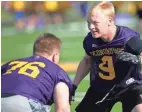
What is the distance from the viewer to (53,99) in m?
5.29

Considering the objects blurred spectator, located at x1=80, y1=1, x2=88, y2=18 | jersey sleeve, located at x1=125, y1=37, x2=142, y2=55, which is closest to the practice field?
blurred spectator, located at x1=80, y1=1, x2=88, y2=18

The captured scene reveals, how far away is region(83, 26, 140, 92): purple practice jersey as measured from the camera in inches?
235

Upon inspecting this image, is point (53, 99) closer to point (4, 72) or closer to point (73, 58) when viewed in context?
point (4, 72)

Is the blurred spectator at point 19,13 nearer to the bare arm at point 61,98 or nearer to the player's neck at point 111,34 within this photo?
the player's neck at point 111,34

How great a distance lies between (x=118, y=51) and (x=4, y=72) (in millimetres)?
1178

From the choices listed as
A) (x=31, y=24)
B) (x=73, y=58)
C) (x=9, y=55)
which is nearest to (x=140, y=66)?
(x=73, y=58)

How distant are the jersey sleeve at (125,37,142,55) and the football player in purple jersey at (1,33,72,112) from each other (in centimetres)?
81

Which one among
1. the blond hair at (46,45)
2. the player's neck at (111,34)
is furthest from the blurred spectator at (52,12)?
the blond hair at (46,45)

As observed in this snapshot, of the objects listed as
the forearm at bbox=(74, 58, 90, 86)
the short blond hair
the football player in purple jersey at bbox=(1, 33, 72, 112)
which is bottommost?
the forearm at bbox=(74, 58, 90, 86)

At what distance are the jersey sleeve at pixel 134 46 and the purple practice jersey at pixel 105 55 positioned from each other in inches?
1.7

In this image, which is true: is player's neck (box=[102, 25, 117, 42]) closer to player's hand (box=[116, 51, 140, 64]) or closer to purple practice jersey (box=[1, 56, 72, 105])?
player's hand (box=[116, 51, 140, 64])

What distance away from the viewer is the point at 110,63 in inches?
237

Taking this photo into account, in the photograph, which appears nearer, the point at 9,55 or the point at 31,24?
the point at 9,55

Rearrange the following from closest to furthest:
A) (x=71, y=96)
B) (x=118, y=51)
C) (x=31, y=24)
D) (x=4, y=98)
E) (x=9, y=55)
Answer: (x=4, y=98), (x=71, y=96), (x=118, y=51), (x=9, y=55), (x=31, y=24)
